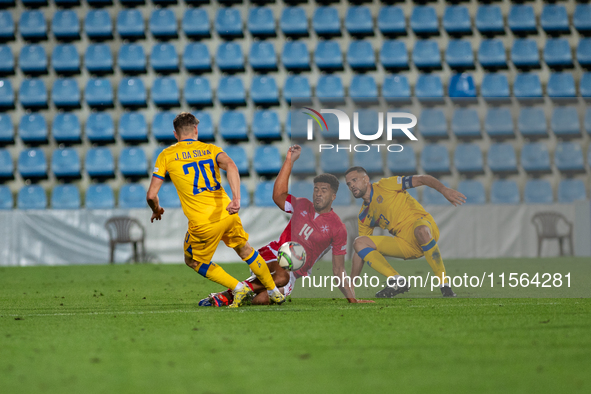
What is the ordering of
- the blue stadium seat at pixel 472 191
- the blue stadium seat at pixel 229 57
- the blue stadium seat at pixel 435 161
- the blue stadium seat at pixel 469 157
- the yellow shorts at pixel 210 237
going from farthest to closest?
the blue stadium seat at pixel 229 57 → the blue stadium seat at pixel 469 157 → the blue stadium seat at pixel 472 191 → the blue stadium seat at pixel 435 161 → the yellow shorts at pixel 210 237

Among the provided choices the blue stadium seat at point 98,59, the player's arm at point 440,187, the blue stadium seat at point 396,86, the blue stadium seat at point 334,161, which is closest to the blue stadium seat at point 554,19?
the blue stadium seat at point 396,86

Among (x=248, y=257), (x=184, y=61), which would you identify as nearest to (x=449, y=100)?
(x=248, y=257)

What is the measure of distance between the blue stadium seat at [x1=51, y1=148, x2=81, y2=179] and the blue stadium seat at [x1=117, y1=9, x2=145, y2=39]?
117 inches

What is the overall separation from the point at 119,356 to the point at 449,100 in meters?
4.56

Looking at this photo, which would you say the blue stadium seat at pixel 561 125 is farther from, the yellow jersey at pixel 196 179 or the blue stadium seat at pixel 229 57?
the yellow jersey at pixel 196 179

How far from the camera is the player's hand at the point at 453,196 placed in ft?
20.2

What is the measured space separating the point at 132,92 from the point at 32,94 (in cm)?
220

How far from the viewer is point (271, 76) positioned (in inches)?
560

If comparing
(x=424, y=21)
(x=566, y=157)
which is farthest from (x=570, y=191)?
(x=424, y=21)

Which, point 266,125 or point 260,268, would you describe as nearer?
point 260,268

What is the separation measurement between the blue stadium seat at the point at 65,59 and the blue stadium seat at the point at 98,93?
597mm

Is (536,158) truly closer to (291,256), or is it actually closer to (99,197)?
(291,256)

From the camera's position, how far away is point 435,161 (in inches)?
290

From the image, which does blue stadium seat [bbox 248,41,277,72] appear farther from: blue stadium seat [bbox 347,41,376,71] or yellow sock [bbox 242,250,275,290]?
yellow sock [bbox 242,250,275,290]
